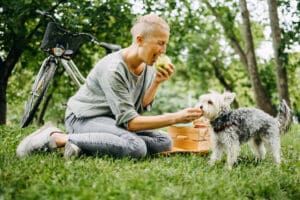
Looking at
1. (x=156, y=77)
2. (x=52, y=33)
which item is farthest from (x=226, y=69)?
(x=156, y=77)

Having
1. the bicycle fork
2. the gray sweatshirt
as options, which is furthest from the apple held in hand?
the bicycle fork

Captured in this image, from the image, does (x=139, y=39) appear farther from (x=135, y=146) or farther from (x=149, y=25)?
(x=135, y=146)

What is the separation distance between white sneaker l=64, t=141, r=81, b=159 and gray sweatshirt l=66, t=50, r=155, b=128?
1.49 ft

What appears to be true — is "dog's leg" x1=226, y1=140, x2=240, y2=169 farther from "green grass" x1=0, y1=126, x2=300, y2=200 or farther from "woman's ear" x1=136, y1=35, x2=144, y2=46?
"woman's ear" x1=136, y1=35, x2=144, y2=46

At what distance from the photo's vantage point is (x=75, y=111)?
5188 millimetres

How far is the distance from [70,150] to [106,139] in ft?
1.13

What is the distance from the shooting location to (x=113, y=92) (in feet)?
15.7

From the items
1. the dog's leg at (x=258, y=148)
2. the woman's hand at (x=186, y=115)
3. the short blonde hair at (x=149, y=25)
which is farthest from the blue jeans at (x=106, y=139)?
the dog's leg at (x=258, y=148)

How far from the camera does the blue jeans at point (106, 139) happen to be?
4.82 metres

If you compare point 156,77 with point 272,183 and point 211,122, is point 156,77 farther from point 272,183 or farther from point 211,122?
point 272,183

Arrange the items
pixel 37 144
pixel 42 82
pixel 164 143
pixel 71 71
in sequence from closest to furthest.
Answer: pixel 37 144 < pixel 164 143 < pixel 42 82 < pixel 71 71

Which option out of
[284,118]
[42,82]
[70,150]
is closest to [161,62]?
[70,150]

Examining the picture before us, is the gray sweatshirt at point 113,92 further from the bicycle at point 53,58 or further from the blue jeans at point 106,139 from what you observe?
the bicycle at point 53,58

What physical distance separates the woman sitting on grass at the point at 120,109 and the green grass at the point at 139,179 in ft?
0.54
